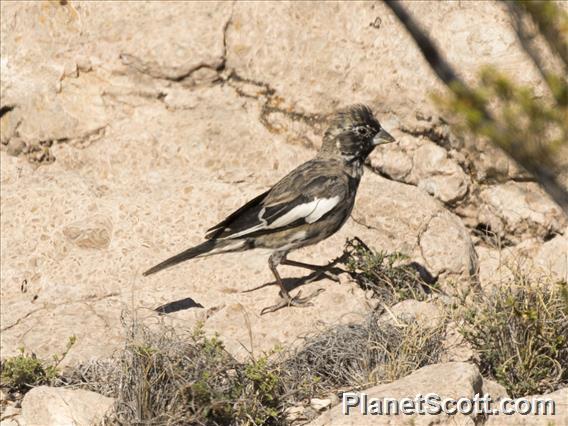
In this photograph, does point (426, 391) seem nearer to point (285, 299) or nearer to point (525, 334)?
point (525, 334)

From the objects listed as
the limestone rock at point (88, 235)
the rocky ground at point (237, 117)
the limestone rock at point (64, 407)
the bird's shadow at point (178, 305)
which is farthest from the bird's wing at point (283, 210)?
the limestone rock at point (64, 407)

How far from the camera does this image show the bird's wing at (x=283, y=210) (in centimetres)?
793

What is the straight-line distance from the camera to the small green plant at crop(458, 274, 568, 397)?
6.12 meters

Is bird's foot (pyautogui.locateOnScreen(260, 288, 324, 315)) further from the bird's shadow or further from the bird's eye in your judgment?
the bird's eye

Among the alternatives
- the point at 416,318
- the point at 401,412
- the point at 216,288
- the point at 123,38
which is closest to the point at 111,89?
the point at 123,38

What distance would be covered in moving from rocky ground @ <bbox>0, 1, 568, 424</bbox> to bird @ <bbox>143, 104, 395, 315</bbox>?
48 centimetres

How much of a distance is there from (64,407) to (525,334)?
2.64 metres

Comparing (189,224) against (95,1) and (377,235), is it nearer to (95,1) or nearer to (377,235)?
(377,235)

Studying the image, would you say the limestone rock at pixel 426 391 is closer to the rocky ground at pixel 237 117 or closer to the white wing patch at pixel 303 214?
the white wing patch at pixel 303 214

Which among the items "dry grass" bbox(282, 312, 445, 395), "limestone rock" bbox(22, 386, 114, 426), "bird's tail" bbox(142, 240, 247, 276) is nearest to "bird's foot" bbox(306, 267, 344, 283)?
"bird's tail" bbox(142, 240, 247, 276)

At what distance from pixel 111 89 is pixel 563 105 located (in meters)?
4.67

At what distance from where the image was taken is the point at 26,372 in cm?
659

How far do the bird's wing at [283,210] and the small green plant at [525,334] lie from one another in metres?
1.88

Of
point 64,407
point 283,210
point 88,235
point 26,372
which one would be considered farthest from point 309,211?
point 64,407
